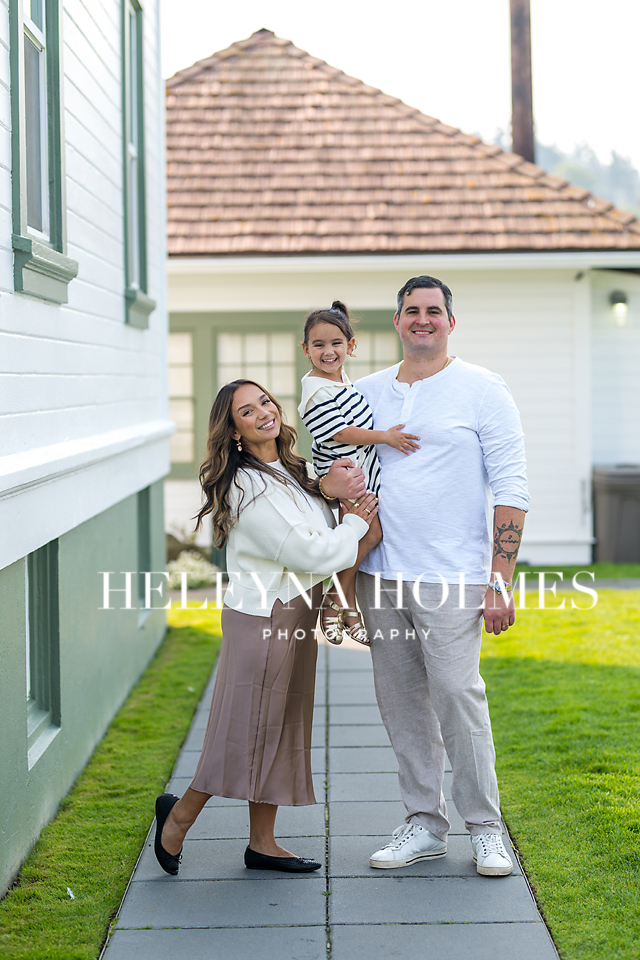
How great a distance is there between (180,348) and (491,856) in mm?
7662

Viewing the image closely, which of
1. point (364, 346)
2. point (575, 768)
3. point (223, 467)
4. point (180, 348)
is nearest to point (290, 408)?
point (364, 346)

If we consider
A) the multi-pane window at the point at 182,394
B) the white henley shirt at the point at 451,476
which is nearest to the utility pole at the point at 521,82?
the multi-pane window at the point at 182,394

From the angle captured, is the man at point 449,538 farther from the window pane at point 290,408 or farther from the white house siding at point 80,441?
the window pane at point 290,408

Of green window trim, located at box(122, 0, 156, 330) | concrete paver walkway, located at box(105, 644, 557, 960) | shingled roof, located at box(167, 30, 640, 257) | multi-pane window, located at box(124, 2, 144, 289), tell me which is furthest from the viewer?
shingled roof, located at box(167, 30, 640, 257)

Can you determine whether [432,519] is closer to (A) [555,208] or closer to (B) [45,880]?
(B) [45,880]

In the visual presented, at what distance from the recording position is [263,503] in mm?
3424

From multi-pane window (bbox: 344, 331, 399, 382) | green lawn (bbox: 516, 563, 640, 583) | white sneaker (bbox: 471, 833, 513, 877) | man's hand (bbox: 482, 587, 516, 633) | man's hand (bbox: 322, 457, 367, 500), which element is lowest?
white sneaker (bbox: 471, 833, 513, 877)

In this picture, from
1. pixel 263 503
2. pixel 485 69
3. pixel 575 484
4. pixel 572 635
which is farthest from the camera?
pixel 485 69

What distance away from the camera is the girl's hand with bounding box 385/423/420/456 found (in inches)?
141

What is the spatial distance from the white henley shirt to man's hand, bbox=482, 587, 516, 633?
0.36 ft

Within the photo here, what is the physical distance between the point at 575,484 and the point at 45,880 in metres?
7.79

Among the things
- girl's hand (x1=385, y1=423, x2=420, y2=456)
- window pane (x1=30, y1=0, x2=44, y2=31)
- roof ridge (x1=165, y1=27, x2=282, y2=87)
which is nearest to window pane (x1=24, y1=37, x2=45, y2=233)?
window pane (x1=30, y1=0, x2=44, y2=31)

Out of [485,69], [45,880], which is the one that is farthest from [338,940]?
[485,69]

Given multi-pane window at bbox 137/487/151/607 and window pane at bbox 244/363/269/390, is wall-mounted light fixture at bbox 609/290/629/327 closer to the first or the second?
window pane at bbox 244/363/269/390
